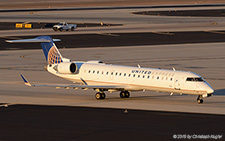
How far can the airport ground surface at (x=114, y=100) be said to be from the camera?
107 feet

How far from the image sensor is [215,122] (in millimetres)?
34875

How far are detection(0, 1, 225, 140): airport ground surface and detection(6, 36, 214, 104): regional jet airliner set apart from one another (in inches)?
44.0

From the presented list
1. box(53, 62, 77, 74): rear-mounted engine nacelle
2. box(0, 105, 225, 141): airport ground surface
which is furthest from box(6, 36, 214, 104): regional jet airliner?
box(0, 105, 225, 141): airport ground surface

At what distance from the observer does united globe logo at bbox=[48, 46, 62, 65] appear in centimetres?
4816

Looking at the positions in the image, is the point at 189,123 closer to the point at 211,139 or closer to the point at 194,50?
the point at 211,139

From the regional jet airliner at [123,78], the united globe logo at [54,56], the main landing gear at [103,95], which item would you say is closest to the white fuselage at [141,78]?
the regional jet airliner at [123,78]

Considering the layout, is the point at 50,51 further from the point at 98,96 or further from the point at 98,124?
the point at 98,124

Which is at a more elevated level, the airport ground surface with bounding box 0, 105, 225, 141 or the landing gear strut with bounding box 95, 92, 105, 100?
the landing gear strut with bounding box 95, 92, 105, 100

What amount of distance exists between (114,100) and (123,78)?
1.95 m

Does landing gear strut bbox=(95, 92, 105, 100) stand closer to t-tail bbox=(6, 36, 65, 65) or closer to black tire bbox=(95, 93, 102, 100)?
black tire bbox=(95, 93, 102, 100)


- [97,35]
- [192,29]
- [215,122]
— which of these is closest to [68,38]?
[97,35]

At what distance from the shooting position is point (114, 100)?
4478cm

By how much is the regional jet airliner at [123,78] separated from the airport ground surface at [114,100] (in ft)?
3.67

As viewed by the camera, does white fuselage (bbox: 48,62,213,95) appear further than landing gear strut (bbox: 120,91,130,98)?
No
